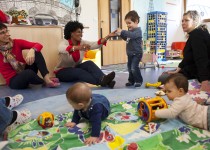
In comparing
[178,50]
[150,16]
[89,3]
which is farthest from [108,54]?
[178,50]

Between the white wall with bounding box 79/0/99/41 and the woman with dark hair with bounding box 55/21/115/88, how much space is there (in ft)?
5.75

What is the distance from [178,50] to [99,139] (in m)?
5.33

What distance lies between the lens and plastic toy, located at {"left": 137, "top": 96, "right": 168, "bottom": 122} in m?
1.17

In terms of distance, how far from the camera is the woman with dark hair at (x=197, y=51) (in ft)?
5.33

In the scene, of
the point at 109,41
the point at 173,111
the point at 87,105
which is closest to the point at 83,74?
the point at 87,105

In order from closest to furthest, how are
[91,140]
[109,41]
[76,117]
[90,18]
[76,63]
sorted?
[91,140] < [76,117] < [76,63] < [90,18] < [109,41]

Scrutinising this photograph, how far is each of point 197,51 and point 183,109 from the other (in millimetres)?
705

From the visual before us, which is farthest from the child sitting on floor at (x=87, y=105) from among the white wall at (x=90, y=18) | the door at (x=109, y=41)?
the door at (x=109, y=41)

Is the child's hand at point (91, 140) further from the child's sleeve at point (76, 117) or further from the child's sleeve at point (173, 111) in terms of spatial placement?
the child's sleeve at point (173, 111)

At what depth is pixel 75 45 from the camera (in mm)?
2408

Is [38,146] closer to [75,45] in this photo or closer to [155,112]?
[155,112]

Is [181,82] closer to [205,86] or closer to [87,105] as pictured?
[87,105]

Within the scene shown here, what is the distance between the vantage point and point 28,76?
2223mm

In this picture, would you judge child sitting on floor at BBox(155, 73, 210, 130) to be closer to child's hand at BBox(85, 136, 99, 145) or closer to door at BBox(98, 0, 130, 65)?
child's hand at BBox(85, 136, 99, 145)
